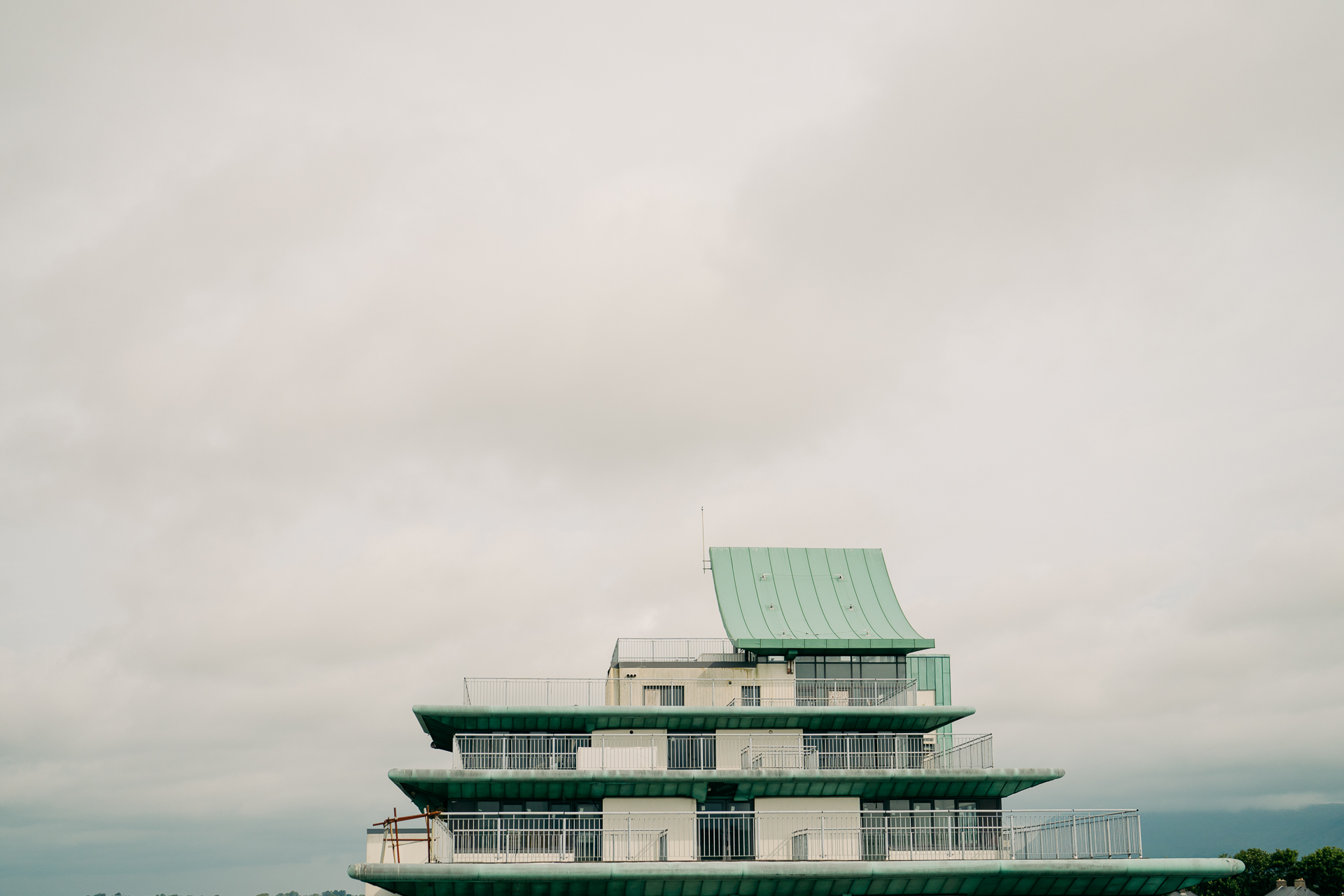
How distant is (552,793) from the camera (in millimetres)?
39719

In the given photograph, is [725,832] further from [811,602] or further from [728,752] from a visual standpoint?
[811,602]

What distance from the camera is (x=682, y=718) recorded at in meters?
41.8

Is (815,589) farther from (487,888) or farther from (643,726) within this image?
(487,888)

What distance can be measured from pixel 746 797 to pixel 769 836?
5.28 ft

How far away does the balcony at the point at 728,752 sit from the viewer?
40.3m

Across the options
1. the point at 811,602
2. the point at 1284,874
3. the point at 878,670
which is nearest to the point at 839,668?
the point at 878,670

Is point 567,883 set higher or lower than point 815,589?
lower

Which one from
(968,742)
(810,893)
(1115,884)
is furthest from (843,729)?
(1115,884)

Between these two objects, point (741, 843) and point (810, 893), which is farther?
point (741, 843)

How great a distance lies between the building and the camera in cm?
3581

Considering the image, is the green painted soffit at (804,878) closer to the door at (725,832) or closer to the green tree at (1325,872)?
the door at (725,832)

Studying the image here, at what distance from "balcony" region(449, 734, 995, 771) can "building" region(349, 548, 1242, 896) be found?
0.20 ft

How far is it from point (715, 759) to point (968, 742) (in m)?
9.62

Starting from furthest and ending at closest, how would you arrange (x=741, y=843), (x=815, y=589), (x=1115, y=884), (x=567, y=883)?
1. (x=815, y=589)
2. (x=741, y=843)
3. (x=1115, y=884)
4. (x=567, y=883)
